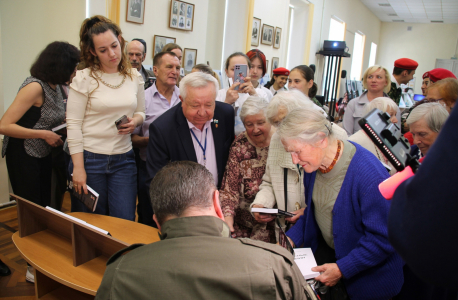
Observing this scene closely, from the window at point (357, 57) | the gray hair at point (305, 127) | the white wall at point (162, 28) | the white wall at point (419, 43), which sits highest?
the white wall at point (419, 43)

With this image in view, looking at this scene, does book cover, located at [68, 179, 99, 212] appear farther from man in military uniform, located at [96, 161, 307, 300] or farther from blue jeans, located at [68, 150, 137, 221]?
man in military uniform, located at [96, 161, 307, 300]

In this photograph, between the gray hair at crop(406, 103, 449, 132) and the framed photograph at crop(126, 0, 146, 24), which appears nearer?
the gray hair at crop(406, 103, 449, 132)

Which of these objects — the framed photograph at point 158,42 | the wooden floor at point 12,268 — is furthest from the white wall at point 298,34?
the wooden floor at point 12,268

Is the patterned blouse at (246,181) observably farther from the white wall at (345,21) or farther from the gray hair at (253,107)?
the white wall at (345,21)

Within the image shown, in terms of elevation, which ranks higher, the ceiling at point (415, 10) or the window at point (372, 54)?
the ceiling at point (415, 10)

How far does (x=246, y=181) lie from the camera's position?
2246 millimetres

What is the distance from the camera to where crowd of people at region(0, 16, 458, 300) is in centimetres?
97

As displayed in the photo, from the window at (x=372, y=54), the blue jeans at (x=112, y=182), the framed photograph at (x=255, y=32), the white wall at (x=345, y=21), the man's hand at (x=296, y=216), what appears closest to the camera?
the man's hand at (x=296, y=216)

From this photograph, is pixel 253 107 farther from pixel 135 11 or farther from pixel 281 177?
pixel 135 11

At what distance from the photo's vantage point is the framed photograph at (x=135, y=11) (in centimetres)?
455

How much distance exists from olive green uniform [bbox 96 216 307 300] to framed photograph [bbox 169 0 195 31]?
4932 millimetres

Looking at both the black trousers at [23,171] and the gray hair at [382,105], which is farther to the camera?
the gray hair at [382,105]

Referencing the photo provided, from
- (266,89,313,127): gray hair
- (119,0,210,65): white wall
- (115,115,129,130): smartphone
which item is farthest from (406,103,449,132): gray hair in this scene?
(119,0,210,65): white wall

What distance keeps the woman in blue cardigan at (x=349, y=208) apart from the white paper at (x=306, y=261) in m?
0.04
